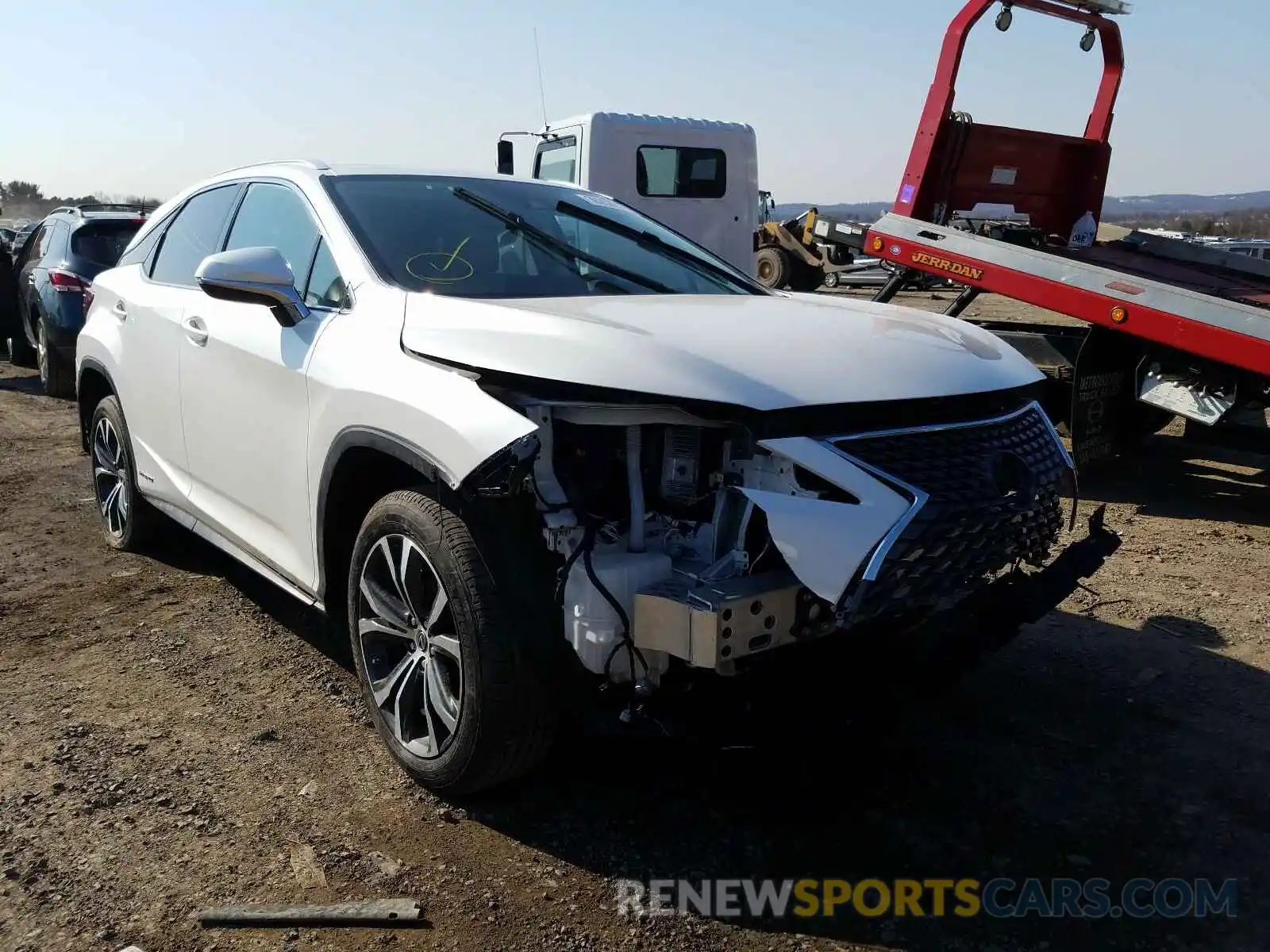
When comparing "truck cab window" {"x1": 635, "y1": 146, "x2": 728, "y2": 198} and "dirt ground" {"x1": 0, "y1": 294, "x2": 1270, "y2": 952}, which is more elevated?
"truck cab window" {"x1": 635, "y1": 146, "x2": 728, "y2": 198}

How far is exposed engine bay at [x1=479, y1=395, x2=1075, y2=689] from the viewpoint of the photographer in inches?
92.8

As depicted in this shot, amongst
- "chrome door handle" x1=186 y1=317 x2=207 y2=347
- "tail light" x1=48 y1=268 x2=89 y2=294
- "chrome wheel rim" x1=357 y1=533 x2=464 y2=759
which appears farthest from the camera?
"tail light" x1=48 y1=268 x2=89 y2=294

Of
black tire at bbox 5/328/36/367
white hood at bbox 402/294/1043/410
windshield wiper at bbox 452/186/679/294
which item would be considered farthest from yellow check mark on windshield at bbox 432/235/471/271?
black tire at bbox 5/328/36/367

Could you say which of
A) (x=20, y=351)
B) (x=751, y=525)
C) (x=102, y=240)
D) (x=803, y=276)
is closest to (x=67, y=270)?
(x=102, y=240)

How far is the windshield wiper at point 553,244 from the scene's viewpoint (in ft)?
11.8

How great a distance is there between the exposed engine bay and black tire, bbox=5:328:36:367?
11410 millimetres

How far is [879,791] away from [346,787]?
1547mm

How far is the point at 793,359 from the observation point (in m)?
2.64

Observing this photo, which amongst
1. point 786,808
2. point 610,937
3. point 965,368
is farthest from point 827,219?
point 610,937

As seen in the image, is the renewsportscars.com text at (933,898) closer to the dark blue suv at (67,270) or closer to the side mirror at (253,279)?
the side mirror at (253,279)

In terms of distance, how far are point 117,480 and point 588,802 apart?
3.33 meters

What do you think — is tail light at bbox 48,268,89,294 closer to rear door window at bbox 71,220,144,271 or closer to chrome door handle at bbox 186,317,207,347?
rear door window at bbox 71,220,144,271

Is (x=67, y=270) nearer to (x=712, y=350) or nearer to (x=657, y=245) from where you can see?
(x=657, y=245)

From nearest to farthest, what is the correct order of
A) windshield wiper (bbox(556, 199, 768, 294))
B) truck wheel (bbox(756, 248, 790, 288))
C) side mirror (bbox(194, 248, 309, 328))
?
side mirror (bbox(194, 248, 309, 328)) → windshield wiper (bbox(556, 199, 768, 294)) → truck wheel (bbox(756, 248, 790, 288))
